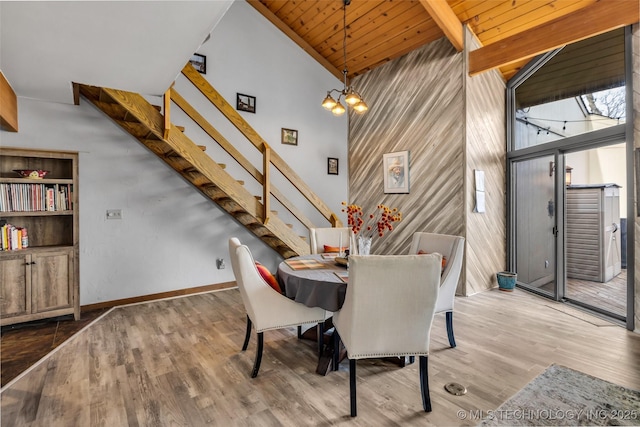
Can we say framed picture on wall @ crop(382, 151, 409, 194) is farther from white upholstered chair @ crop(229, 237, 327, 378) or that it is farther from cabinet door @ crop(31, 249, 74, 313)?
cabinet door @ crop(31, 249, 74, 313)

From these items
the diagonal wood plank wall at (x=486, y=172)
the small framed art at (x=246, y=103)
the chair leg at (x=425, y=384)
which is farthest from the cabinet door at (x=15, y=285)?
the diagonal wood plank wall at (x=486, y=172)

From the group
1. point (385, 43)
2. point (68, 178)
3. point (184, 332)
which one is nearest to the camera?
point (184, 332)

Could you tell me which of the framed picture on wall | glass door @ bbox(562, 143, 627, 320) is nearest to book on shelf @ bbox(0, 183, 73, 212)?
the framed picture on wall

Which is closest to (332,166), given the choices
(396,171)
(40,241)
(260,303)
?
(396,171)

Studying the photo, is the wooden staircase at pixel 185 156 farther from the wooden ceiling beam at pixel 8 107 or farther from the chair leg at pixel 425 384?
the chair leg at pixel 425 384

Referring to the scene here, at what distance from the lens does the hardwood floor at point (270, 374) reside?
194 centimetres

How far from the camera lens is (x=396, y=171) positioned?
5.21 metres

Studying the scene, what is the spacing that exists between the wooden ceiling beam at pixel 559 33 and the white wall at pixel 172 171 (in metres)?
2.74

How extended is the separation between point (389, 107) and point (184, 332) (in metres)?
4.46

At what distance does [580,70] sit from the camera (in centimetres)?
386

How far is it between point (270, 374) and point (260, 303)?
1.81 feet

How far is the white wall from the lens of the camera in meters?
3.82

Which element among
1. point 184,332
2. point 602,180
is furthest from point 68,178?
point 602,180

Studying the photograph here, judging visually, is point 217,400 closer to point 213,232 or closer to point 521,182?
point 213,232
